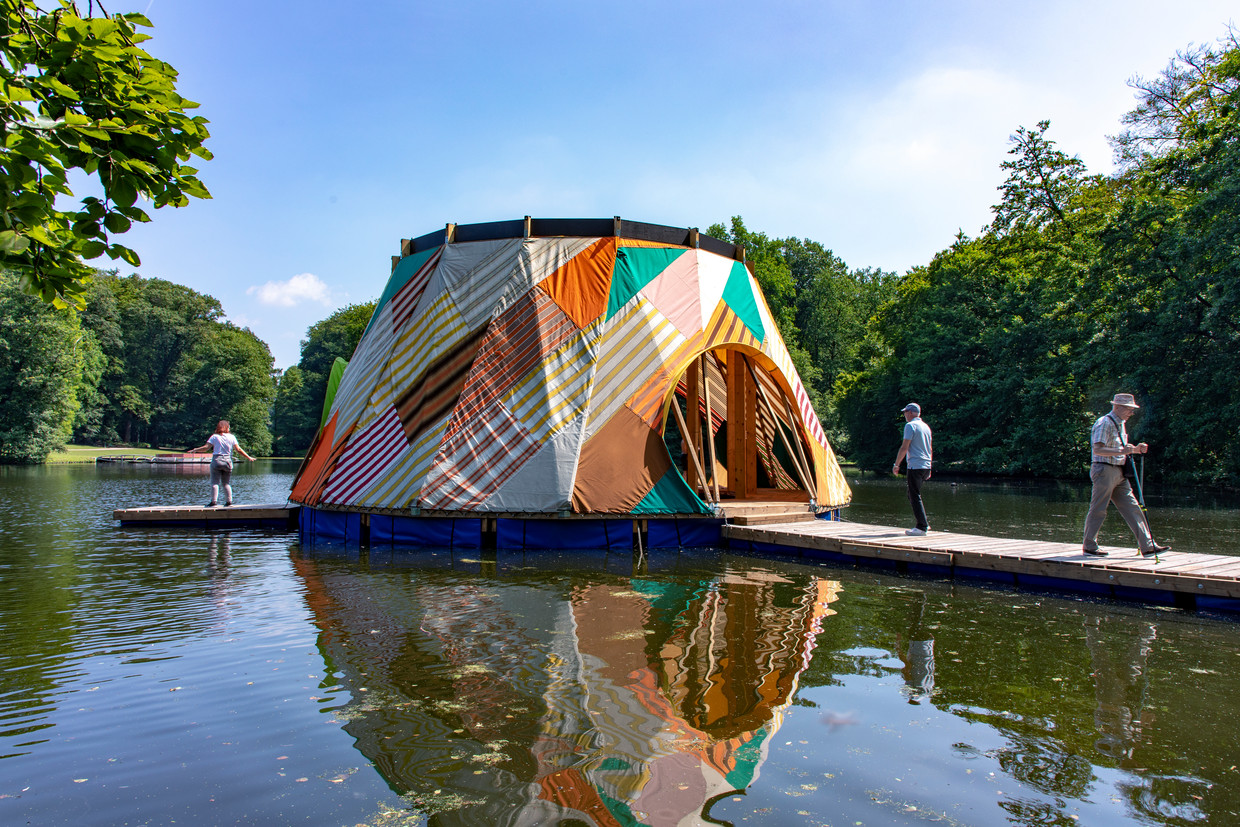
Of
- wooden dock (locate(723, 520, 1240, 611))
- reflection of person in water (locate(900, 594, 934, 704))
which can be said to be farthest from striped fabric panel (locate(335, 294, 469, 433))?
reflection of person in water (locate(900, 594, 934, 704))

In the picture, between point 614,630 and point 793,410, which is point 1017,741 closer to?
point 614,630

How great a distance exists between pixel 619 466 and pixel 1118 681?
6.94 meters

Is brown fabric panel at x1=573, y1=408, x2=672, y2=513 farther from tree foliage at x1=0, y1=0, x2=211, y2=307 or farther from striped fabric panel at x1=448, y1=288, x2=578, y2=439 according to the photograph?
tree foliage at x1=0, y1=0, x2=211, y2=307

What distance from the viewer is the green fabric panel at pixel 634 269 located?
1220 cm

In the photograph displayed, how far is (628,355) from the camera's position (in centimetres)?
1187

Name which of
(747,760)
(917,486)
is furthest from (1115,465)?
(747,760)

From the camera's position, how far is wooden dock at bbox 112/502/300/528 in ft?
46.7

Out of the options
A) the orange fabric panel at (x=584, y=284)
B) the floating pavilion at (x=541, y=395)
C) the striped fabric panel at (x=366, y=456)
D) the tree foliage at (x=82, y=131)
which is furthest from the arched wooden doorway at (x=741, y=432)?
the tree foliage at (x=82, y=131)

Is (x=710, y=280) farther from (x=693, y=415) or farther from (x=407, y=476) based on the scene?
(x=407, y=476)

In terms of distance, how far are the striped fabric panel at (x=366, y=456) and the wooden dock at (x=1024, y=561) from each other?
16.9 feet

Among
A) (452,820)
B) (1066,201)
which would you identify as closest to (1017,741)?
(452,820)

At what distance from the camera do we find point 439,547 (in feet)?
37.0

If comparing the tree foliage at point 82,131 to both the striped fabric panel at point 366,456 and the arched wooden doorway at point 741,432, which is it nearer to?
the striped fabric panel at point 366,456

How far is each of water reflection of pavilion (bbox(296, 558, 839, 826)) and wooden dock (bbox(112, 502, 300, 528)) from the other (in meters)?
6.36
